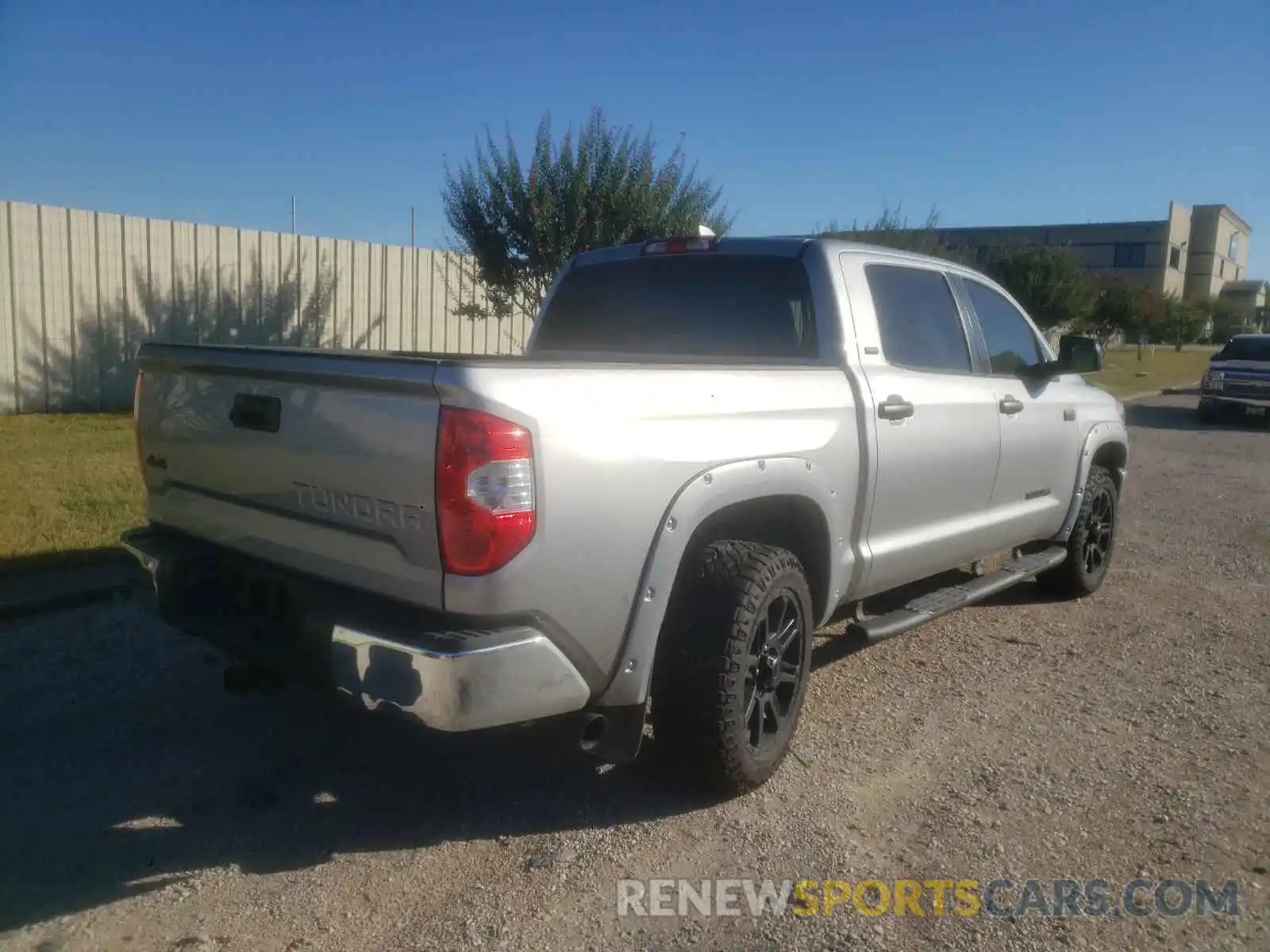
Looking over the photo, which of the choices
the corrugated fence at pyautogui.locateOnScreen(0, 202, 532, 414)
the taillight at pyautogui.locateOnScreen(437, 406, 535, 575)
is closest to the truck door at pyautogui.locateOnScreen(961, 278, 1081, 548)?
the taillight at pyautogui.locateOnScreen(437, 406, 535, 575)

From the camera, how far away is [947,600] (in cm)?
463

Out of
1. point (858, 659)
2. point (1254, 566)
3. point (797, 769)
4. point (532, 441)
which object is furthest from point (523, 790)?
point (1254, 566)

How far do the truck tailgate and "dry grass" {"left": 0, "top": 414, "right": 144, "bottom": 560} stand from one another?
3.01 m

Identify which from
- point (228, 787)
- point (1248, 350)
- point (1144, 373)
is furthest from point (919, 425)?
point (1144, 373)

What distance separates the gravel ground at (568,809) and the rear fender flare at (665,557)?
60 centimetres

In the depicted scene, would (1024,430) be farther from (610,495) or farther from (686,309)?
(610,495)

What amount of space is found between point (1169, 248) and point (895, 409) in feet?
227

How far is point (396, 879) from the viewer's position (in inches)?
122

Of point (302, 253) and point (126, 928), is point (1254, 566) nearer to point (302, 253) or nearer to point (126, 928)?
point (126, 928)

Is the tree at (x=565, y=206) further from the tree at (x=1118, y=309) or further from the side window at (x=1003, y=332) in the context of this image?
the tree at (x=1118, y=309)

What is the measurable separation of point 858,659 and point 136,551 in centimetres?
332

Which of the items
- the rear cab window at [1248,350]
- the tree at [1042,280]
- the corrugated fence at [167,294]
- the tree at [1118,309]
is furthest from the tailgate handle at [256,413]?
the tree at [1118,309]

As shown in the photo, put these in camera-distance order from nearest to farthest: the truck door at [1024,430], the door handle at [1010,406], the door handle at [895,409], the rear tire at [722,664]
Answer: the rear tire at [722,664], the door handle at [895,409], the door handle at [1010,406], the truck door at [1024,430]

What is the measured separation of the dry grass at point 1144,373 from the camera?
27297 millimetres
